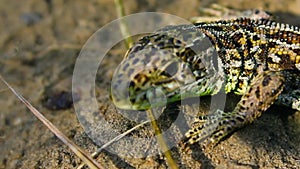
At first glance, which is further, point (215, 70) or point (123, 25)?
point (123, 25)

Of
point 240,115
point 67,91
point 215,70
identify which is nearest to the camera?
point 240,115

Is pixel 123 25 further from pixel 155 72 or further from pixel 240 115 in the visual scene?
pixel 240 115

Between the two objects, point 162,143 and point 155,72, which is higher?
point 155,72

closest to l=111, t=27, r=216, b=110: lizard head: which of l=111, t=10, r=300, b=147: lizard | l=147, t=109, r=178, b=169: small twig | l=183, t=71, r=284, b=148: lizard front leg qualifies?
l=111, t=10, r=300, b=147: lizard

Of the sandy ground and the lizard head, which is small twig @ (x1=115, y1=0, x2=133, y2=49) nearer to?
the sandy ground

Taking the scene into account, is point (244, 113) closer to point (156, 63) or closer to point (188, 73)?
point (188, 73)

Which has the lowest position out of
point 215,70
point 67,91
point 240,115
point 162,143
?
point 67,91

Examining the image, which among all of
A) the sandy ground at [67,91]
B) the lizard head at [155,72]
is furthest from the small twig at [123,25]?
the lizard head at [155,72]

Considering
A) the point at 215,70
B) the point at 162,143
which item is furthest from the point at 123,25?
the point at 162,143
